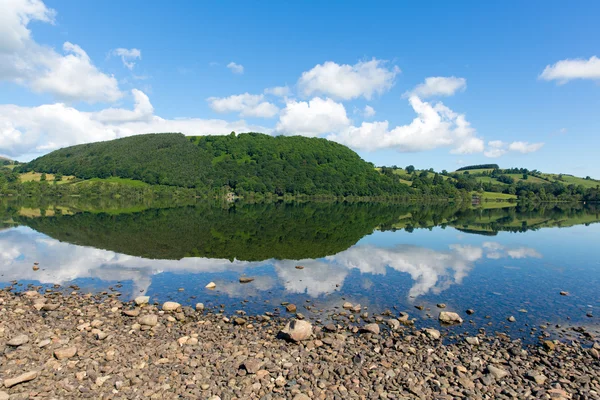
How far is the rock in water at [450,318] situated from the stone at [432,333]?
2.28m

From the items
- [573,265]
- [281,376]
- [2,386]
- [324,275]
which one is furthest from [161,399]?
[573,265]

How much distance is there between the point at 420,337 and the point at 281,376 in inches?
366

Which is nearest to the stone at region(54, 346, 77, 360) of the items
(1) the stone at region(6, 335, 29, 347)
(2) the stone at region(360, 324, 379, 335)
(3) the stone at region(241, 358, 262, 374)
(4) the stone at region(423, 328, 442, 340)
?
(1) the stone at region(6, 335, 29, 347)

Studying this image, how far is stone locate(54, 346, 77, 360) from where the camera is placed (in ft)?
53.3

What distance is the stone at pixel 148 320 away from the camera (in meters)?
21.0

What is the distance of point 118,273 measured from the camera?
34781 millimetres

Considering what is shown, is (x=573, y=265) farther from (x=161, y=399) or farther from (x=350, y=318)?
(x=161, y=399)

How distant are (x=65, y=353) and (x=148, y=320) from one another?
5148 millimetres

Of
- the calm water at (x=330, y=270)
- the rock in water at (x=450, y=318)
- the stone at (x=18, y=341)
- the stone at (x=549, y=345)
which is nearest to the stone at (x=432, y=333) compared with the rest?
the calm water at (x=330, y=270)

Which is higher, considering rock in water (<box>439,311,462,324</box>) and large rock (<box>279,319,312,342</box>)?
large rock (<box>279,319,312,342</box>)

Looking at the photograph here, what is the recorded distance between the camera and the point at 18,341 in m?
17.2

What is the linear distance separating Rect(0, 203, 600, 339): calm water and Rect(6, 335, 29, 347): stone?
31.9 ft

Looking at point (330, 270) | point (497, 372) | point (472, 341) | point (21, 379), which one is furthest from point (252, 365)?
point (330, 270)

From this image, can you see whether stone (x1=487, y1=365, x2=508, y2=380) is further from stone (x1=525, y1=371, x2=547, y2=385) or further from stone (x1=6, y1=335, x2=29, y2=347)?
stone (x1=6, y1=335, x2=29, y2=347)
